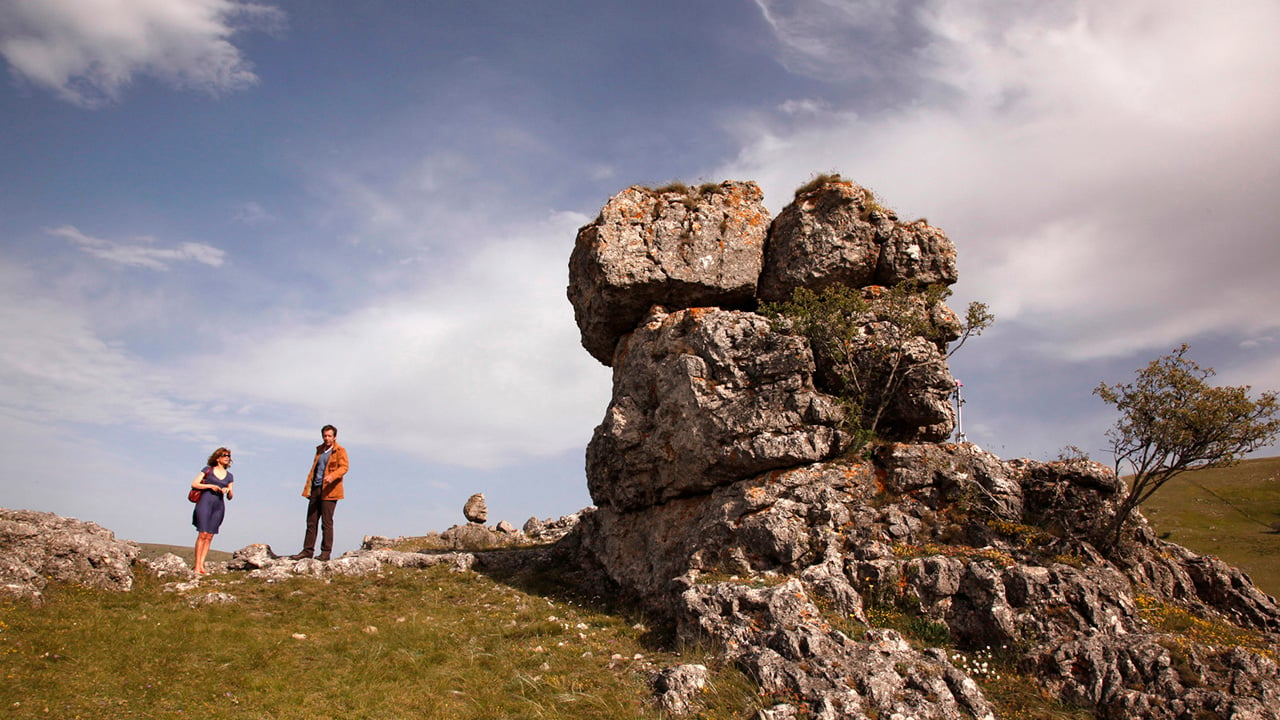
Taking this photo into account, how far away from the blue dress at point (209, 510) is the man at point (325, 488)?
268 cm

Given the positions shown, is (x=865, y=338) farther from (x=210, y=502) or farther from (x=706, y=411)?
Answer: (x=210, y=502)

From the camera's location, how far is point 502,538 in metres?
31.5

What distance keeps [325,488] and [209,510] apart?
314 cm

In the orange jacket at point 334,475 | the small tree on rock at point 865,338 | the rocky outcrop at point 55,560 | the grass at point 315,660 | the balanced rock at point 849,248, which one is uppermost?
the balanced rock at point 849,248

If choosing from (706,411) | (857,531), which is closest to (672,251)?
(706,411)

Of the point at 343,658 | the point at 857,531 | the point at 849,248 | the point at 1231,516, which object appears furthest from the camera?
the point at 1231,516

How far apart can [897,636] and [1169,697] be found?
13.5 feet

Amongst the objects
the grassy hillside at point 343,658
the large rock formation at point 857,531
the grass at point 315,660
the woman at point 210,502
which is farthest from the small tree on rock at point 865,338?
the woman at point 210,502

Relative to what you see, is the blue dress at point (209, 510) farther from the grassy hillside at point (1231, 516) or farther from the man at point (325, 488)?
the grassy hillside at point (1231, 516)

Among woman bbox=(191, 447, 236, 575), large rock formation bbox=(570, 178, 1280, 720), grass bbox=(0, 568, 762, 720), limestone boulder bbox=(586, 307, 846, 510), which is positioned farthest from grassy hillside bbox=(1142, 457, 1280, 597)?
woman bbox=(191, 447, 236, 575)

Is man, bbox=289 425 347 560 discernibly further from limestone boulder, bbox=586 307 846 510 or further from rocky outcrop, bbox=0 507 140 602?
limestone boulder, bbox=586 307 846 510

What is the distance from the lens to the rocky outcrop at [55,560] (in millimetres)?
13820

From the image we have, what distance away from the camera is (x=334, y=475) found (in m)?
20.1

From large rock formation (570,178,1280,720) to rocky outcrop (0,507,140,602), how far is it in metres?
12.5
